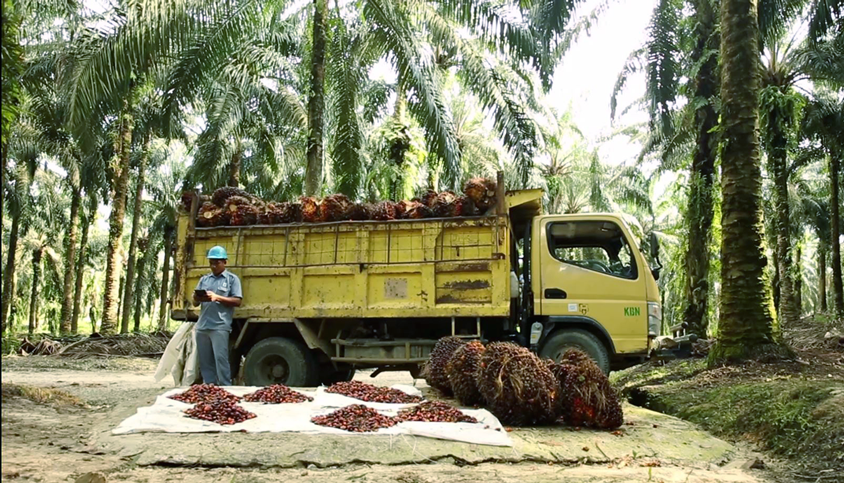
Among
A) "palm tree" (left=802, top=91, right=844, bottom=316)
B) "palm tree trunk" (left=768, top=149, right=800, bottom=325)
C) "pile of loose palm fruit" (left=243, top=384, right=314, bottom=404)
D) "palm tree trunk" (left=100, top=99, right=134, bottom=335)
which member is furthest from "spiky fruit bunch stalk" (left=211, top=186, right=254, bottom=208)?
"palm tree" (left=802, top=91, right=844, bottom=316)

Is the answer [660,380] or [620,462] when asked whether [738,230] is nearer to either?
[660,380]

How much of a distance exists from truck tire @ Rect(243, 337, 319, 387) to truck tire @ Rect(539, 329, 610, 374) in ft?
10.00

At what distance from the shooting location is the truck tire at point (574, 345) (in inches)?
331

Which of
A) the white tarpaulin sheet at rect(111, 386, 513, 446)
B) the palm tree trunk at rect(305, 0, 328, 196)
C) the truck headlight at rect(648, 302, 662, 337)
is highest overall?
the palm tree trunk at rect(305, 0, 328, 196)

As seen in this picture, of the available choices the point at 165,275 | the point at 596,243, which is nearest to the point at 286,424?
the point at 596,243

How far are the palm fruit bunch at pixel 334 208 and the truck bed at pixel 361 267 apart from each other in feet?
0.43

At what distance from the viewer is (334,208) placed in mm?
8789

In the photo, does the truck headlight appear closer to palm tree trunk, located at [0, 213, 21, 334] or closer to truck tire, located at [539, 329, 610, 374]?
truck tire, located at [539, 329, 610, 374]

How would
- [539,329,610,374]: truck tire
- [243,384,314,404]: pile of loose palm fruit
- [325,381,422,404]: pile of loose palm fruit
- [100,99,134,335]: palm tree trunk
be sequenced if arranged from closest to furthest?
[243,384,314,404]: pile of loose palm fruit, [325,381,422,404]: pile of loose palm fruit, [539,329,610,374]: truck tire, [100,99,134,335]: palm tree trunk

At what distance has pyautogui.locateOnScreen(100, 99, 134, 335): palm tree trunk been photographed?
18.6 metres

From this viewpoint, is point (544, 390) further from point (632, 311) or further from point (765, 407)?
point (632, 311)

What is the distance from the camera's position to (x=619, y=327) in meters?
8.50

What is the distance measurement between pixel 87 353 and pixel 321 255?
→ 1023 centimetres

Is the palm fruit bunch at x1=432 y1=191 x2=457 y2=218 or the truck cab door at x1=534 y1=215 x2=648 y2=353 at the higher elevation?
the palm fruit bunch at x1=432 y1=191 x2=457 y2=218
